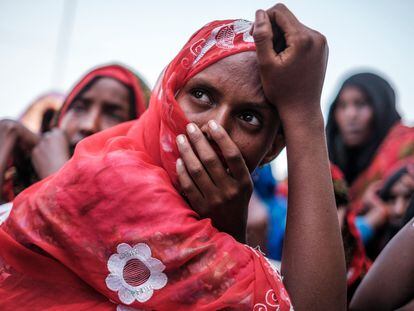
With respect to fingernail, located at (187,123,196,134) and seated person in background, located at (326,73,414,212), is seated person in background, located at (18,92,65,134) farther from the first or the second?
fingernail, located at (187,123,196,134)

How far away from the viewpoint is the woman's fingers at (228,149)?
4.50ft

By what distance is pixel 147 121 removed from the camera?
5.31ft

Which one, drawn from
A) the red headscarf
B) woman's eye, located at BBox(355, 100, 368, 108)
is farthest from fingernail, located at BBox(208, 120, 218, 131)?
woman's eye, located at BBox(355, 100, 368, 108)

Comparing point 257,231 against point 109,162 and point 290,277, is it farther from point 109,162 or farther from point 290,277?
point 109,162

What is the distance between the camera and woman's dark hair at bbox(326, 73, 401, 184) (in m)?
4.48

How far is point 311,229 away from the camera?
4.51 ft

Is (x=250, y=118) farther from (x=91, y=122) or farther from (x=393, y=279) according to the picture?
(x=91, y=122)

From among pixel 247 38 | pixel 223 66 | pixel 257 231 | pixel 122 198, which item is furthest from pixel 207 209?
pixel 257 231

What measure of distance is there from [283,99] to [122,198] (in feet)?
1.94

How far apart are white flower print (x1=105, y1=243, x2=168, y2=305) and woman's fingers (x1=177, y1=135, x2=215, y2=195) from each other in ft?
0.80

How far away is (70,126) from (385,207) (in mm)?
2360

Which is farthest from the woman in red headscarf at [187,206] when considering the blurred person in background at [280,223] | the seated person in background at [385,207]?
the seated person in background at [385,207]

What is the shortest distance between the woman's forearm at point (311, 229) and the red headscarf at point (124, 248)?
0.10 meters

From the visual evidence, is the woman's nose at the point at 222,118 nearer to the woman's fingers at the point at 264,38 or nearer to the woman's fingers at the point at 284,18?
the woman's fingers at the point at 264,38
